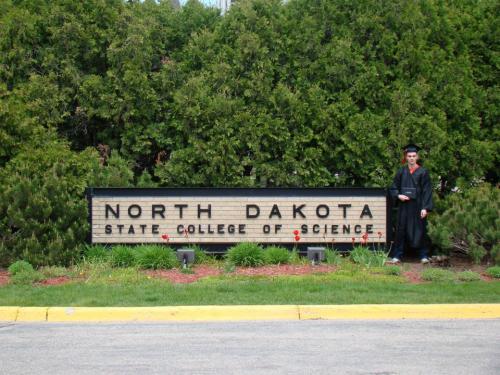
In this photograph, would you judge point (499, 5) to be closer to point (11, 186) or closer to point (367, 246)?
point (367, 246)

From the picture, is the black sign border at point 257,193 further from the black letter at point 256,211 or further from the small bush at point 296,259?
Result: the small bush at point 296,259

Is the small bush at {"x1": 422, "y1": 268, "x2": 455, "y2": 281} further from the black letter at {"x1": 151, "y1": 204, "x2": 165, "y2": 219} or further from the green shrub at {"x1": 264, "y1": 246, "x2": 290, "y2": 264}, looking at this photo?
the black letter at {"x1": 151, "y1": 204, "x2": 165, "y2": 219}

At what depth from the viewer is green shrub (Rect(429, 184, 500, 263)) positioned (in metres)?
11.6

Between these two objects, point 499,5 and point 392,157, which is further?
point 499,5

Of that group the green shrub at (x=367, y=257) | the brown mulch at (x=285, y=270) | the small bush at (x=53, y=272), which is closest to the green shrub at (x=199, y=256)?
the brown mulch at (x=285, y=270)

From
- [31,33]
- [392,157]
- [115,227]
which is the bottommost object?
[115,227]

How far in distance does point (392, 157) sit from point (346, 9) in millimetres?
2896

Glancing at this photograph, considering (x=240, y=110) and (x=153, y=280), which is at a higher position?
(x=240, y=110)

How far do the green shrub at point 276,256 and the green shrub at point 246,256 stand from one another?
0.09 metres

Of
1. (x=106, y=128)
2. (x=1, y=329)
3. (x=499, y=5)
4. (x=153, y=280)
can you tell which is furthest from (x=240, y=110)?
(x=1, y=329)

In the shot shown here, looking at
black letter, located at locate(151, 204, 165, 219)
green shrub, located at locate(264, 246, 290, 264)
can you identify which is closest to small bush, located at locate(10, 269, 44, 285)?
black letter, located at locate(151, 204, 165, 219)

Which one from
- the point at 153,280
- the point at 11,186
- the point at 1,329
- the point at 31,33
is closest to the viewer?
the point at 1,329

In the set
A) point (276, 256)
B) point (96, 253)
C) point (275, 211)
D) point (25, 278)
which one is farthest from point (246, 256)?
point (25, 278)

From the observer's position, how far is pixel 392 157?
526 inches
